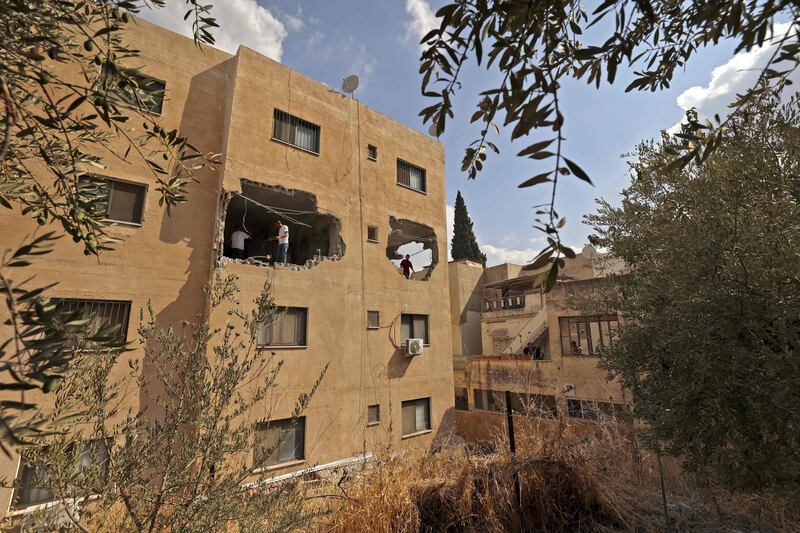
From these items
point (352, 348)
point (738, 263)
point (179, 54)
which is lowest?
point (352, 348)

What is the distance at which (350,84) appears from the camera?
1367 cm

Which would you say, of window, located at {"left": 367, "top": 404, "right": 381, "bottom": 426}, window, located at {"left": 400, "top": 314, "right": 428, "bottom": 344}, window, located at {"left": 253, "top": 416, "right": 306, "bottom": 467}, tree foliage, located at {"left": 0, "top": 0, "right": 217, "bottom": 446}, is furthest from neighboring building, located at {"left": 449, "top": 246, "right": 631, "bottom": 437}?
tree foliage, located at {"left": 0, "top": 0, "right": 217, "bottom": 446}

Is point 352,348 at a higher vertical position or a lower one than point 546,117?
lower

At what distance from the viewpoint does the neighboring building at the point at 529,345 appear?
45.7ft

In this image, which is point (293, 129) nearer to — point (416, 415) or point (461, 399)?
point (416, 415)

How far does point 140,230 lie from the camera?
8875mm

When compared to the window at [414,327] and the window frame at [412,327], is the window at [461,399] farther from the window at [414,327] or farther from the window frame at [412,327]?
the window at [414,327]

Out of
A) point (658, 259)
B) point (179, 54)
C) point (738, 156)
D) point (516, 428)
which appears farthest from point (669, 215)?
point (179, 54)

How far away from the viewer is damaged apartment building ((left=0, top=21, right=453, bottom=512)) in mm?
8797

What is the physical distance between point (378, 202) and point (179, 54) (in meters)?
6.89

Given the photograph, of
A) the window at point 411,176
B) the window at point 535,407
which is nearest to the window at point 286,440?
the window at point 535,407

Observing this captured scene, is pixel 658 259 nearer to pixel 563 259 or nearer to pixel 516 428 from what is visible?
pixel 516 428

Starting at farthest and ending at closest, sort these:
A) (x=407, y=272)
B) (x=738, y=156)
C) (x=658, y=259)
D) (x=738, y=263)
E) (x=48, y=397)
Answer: (x=407, y=272) → (x=48, y=397) → (x=658, y=259) → (x=738, y=156) → (x=738, y=263)

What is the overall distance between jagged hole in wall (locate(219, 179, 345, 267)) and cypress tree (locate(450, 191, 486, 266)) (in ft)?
86.1
